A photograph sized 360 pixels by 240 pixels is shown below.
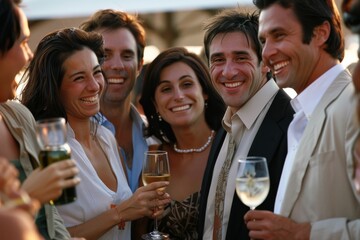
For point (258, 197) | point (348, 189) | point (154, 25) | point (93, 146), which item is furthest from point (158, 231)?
point (154, 25)

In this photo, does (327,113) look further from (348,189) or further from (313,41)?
(313,41)

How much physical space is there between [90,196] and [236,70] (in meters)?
1.27

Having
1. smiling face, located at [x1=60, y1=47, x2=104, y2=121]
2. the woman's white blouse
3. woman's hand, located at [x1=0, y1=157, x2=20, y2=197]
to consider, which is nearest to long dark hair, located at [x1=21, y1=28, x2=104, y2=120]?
smiling face, located at [x1=60, y1=47, x2=104, y2=121]

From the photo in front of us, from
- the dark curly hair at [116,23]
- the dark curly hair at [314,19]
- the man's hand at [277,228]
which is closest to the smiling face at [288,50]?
the dark curly hair at [314,19]

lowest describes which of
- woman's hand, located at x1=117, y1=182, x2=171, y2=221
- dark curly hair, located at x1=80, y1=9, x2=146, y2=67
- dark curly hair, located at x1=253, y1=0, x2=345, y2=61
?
woman's hand, located at x1=117, y1=182, x2=171, y2=221

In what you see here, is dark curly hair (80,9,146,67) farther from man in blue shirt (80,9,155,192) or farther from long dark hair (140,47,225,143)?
long dark hair (140,47,225,143)

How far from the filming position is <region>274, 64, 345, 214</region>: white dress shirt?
3381mm

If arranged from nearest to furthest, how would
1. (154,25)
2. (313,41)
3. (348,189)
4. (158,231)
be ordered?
(348,189) → (313,41) → (158,231) → (154,25)

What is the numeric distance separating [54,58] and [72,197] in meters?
1.83

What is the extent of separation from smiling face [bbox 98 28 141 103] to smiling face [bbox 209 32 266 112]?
122cm

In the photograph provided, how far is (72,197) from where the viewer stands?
2.78 metres

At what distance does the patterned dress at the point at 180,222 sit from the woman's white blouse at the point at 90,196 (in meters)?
0.26

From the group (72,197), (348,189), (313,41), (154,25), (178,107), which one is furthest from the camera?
(154,25)

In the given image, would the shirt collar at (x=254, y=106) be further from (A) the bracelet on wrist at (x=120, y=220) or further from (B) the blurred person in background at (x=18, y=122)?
(B) the blurred person in background at (x=18, y=122)
